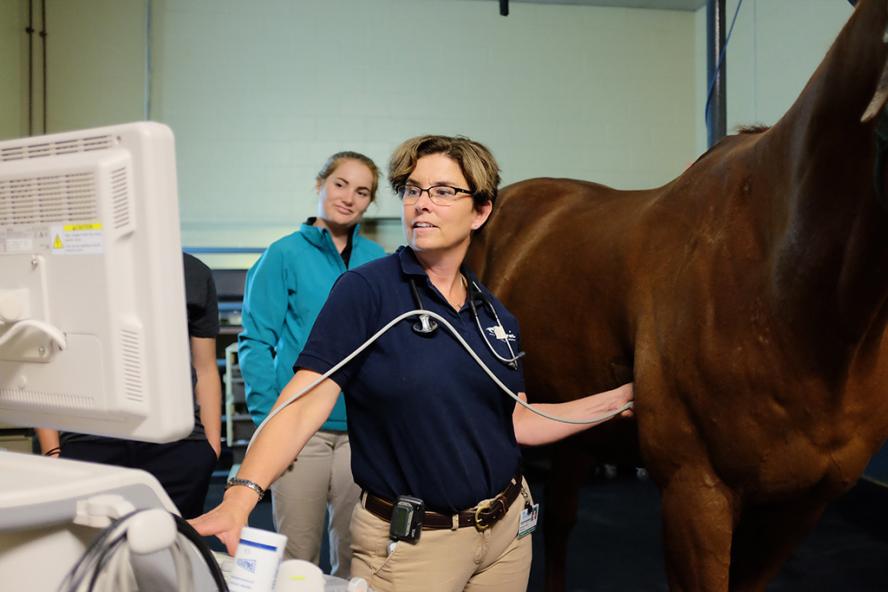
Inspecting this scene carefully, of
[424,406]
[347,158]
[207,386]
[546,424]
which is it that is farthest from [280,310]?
[424,406]

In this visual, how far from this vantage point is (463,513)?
4.70 ft

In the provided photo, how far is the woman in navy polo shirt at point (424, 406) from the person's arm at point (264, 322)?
997 millimetres

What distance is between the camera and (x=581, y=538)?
4.10 metres

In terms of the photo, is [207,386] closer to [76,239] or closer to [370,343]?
[370,343]

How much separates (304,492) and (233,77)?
460cm

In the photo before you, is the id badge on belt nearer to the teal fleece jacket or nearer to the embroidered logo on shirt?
the embroidered logo on shirt

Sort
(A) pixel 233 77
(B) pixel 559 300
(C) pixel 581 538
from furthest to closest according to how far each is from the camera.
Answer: (A) pixel 233 77
(C) pixel 581 538
(B) pixel 559 300

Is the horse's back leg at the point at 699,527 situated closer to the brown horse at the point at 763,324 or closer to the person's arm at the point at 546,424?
the brown horse at the point at 763,324

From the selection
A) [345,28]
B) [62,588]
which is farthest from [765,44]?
[62,588]

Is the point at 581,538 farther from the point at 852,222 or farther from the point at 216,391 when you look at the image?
the point at 852,222

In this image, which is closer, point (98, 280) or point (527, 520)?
point (98, 280)

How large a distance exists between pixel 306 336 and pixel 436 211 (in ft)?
3.70

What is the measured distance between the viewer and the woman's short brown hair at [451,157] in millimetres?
1525

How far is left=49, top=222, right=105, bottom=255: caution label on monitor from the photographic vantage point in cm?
88
